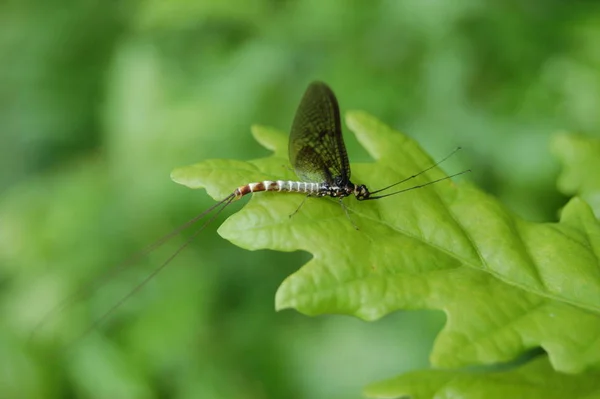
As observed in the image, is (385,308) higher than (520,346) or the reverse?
higher

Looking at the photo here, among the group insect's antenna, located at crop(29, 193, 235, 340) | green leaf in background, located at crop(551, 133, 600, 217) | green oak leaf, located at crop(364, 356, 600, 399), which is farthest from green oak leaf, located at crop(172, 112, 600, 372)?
insect's antenna, located at crop(29, 193, 235, 340)

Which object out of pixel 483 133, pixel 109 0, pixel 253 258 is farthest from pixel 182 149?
pixel 109 0

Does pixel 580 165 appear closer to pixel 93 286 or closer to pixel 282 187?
pixel 282 187

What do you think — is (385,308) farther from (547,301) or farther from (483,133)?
(483,133)

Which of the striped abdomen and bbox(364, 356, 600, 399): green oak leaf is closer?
bbox(364, 356, 600, 399): green oak leaf

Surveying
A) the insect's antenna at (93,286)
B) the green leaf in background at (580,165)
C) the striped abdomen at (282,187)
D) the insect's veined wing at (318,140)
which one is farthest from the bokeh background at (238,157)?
the striped abdomen at (282,187)

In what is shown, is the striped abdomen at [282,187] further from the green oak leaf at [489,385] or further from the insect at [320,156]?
the green oak leaf at [489,385]

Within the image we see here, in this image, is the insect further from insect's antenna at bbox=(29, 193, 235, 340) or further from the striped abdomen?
insect's antenna at bbox=(29, 193, 235, 340)
